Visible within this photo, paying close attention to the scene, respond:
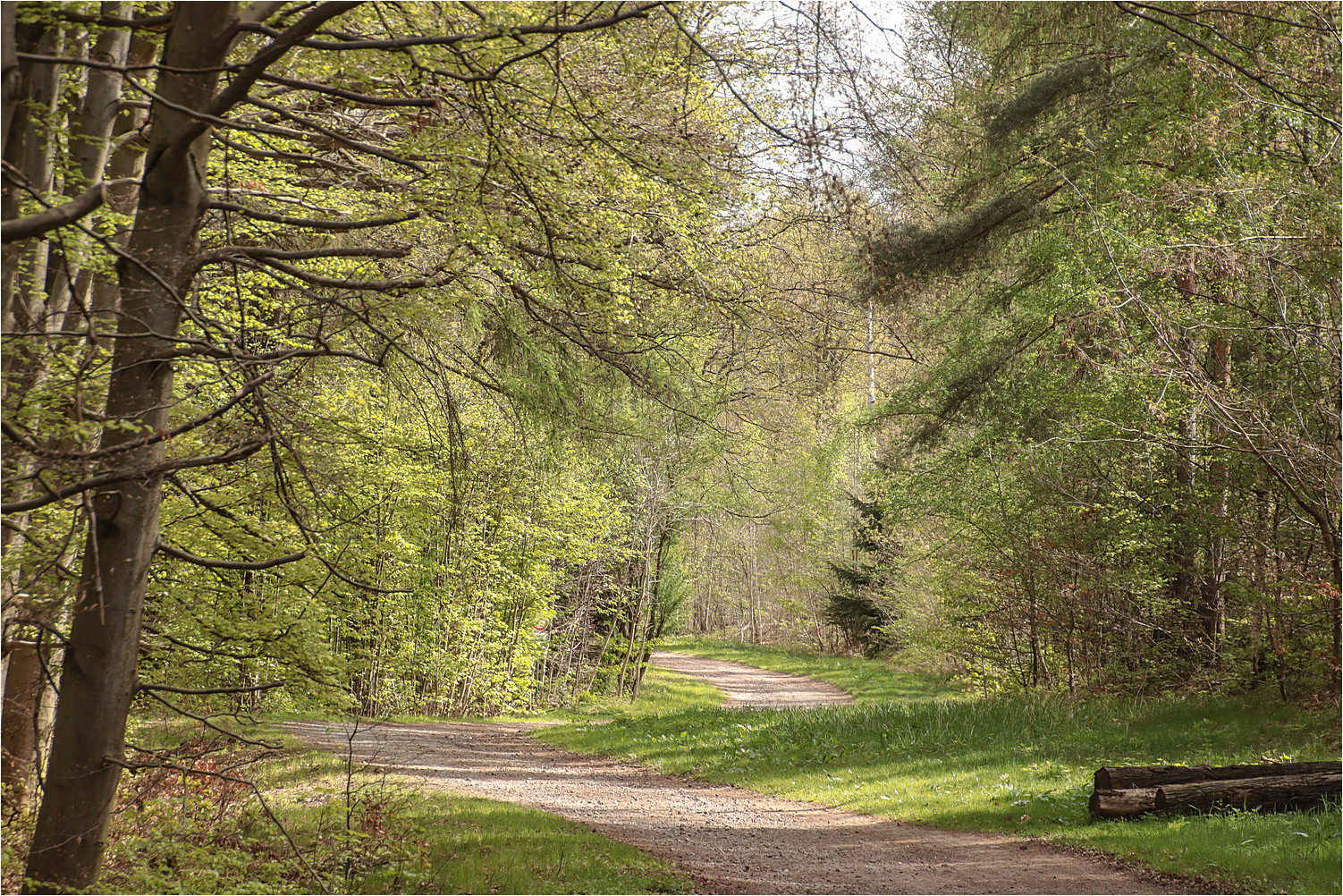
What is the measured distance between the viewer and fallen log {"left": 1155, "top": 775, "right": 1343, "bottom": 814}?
6559 millimetres

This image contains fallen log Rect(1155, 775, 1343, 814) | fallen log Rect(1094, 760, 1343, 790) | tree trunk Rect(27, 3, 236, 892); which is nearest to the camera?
tree trunk Rect(27, 3, 236, 892)

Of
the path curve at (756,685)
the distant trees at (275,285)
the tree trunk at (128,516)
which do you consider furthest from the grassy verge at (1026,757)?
the tree trunk at (128,516)

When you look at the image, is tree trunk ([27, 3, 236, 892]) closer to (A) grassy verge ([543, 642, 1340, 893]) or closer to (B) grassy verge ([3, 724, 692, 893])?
(B) grassy verge ([3, 724, 692, 893])

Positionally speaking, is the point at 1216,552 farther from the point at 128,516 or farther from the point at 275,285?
the point at 128,516

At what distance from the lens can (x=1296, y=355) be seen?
7.68 meters

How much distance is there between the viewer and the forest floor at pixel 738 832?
19.1ft

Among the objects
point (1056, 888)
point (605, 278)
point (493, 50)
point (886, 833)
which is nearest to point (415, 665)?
point (886, 833)

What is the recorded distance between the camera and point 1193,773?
6.74m

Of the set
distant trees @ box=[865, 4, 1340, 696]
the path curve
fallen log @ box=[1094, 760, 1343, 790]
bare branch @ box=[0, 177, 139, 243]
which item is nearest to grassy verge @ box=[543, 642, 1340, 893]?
fallen log @ box=[1094, 760, 1343, 790]

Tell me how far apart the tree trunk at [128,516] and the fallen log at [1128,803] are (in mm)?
6618

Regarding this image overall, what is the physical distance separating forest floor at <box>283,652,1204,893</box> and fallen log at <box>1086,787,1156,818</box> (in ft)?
1.94

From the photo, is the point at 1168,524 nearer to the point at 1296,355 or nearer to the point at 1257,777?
the point at 1296,355

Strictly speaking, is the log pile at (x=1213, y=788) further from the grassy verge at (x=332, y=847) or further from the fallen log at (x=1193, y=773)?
the grassy verge at (x=332, y=847)

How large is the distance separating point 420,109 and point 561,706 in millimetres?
13602
